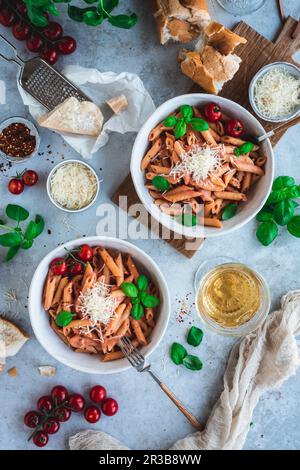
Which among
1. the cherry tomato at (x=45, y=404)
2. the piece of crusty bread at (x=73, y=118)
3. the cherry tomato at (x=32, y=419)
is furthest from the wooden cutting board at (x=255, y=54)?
the cherry tomato at (x=32, y=419)

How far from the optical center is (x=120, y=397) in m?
3.09

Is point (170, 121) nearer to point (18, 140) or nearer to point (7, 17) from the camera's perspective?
point (18, 140)

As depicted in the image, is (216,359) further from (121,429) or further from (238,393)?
(121,429)

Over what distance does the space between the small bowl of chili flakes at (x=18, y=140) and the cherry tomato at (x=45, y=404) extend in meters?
1.31

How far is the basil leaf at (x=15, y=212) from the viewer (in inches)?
112

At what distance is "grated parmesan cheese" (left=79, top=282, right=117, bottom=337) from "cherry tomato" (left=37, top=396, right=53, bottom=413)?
0.66 meters

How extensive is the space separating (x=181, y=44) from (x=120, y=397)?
1961 mm

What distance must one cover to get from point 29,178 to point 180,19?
1.12m

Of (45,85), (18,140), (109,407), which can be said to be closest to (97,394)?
(109,407)

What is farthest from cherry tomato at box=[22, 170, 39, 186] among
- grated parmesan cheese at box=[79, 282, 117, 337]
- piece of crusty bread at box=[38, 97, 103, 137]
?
grated parmesan cheese at box=[79, 282, 117, 337]

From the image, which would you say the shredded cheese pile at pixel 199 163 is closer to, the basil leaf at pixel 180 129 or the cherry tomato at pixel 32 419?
the basil leaf at pixel 180 129

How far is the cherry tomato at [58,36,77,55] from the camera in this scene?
2893mm

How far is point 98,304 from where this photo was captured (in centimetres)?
258
